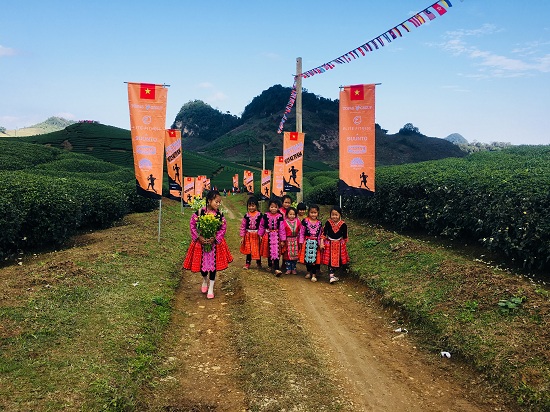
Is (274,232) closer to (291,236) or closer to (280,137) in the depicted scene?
(291,236)

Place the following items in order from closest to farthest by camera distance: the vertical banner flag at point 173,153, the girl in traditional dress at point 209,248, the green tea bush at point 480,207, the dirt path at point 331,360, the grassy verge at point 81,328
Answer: the grassy verge at point 81,328 → the dirt path at point 331,360 → the green tea bush at point 480,207 → the girl in traditional dress at point 209,248 → the vertical banner flag at point 173,153

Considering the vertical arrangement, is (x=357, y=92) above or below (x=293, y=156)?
above

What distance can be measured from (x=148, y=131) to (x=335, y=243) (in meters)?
5.32

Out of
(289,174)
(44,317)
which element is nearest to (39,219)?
(44,317)

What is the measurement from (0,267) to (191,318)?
5.04 meters

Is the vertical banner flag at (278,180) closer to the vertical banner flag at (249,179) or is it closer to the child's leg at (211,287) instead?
the child's leg at (211,287)

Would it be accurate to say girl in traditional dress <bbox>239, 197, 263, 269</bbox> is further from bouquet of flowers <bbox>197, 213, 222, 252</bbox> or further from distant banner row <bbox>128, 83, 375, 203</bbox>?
distant banner row <bbox>128, 83, 375, 203</bbox>

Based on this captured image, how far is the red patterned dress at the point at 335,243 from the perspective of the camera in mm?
8930

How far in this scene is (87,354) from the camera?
A: 4574 mm

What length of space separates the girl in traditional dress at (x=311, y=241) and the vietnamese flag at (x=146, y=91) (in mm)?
4779

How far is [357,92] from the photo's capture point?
10008mm

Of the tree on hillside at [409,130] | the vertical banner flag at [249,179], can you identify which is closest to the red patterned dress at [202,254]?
the vertical banner flag at [249,179]

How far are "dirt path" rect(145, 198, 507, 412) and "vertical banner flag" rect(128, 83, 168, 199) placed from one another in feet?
11.4

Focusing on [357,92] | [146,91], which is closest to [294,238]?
[357,92]
